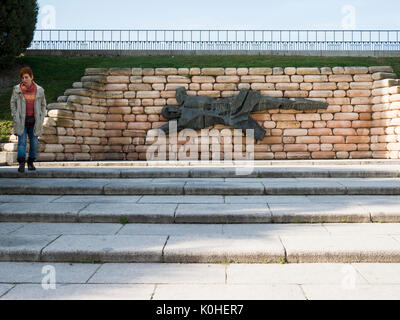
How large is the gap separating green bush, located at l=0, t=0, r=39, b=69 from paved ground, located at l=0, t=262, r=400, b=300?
1420 centimetres

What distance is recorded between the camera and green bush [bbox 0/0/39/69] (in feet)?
49.9

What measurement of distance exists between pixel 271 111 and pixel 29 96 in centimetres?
790

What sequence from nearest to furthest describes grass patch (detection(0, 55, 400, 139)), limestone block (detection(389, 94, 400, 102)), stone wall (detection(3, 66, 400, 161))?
1. limestone block (detection(389, 94, 400, 102))
2. stone wall (detection(3, 66, 400, 161))
3. grass patch (detection(0, 55, 400, 139))

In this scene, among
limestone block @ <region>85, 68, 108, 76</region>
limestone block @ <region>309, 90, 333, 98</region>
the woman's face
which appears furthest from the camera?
limestone block @ <region>85, 68, 108, 76</region>

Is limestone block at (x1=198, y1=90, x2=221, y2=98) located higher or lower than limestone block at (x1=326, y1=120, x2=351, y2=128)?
higher

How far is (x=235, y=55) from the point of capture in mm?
17188

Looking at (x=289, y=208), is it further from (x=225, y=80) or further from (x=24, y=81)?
(x=225, y=80)

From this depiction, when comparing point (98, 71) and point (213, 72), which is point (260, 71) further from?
point (98, 71)

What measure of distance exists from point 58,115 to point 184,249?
8.64 m

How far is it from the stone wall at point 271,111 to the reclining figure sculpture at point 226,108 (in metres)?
0.31

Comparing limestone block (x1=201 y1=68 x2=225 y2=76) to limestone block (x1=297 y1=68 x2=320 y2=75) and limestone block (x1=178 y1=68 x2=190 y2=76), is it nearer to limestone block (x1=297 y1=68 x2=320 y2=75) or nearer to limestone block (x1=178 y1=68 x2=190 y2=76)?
limestone block (x1=178 y1=68 x2=190 y2=76)

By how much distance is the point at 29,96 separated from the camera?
24.5 ft

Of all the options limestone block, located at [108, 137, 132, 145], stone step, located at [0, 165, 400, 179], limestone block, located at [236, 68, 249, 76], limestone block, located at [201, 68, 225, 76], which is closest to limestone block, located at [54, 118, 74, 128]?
limestone block, located at [108, 137, 132, 145]

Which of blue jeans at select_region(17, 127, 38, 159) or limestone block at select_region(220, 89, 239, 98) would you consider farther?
limestone block at select_region(220, 89, 239, 98)
